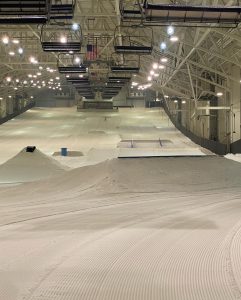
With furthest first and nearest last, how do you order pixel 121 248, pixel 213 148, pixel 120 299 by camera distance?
1. pixel 213 148
2. pixel 121 248
3. pixel 120 299

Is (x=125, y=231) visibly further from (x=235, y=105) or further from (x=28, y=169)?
(x=235, y=105)

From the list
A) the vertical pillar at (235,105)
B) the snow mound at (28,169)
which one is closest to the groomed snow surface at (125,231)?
the snow mound at (28,169)

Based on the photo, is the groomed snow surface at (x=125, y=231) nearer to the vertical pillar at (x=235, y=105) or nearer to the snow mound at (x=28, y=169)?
the snow mound at (x=28, y=169)

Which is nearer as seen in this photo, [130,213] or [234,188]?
[130,213]

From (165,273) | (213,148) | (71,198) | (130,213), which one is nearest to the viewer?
(165,273)

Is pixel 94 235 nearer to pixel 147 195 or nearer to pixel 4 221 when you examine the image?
pixel 4 221

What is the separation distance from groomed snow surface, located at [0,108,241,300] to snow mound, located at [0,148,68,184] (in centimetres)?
4

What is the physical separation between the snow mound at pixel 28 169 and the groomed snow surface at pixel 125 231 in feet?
Answer: 0.13

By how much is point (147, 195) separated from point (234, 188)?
284 cm

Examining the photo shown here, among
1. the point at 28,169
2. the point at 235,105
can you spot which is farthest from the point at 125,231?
the point at 235,105

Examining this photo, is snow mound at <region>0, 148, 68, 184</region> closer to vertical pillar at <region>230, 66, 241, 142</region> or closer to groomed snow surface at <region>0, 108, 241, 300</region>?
groomed snow surface at <region>0, 108, 241, 300</region>

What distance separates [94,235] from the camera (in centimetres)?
704

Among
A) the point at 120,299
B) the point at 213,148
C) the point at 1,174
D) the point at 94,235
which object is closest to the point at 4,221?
the point at 94,235

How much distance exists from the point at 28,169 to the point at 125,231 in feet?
34.6
